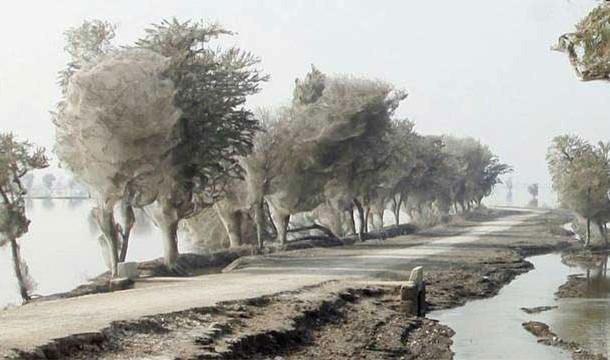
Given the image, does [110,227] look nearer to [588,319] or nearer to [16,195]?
[16,195]

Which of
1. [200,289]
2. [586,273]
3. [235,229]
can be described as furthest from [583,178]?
[200,289]

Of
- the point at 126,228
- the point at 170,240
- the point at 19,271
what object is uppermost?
the point at 126,228

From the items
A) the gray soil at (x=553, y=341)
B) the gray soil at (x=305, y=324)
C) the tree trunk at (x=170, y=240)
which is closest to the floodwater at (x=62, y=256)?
the tree trunk at (x=170, y=240)

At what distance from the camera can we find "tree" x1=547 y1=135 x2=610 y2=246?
69.8m

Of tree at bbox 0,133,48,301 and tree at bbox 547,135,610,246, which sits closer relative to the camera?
tree at bbox 0,133,48,301

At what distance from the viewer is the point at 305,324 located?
80.3ft

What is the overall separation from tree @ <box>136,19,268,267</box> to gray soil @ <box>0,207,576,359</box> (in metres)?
3.95

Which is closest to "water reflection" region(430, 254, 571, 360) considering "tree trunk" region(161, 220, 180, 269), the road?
the road

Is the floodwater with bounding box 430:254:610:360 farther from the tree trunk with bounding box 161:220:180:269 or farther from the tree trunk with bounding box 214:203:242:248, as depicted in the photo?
the tree trunk with bounding box 214:203:242:248

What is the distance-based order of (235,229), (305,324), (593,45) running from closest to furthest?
(593,45) < (305,324) < (235,229)

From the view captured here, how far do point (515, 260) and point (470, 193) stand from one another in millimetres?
82729

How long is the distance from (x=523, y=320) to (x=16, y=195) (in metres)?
19.4

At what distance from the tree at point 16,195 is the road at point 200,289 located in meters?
6.43

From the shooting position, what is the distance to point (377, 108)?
61688 millimetres
